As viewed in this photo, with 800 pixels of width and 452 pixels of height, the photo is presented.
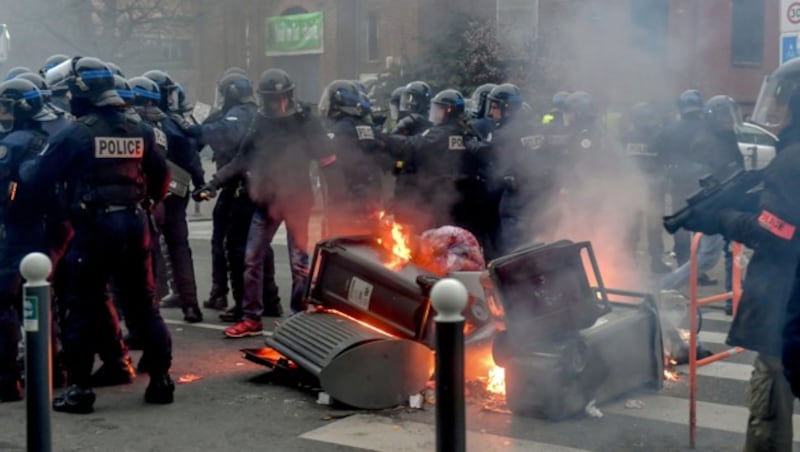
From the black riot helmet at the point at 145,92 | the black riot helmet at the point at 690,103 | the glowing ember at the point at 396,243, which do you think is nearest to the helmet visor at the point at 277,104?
the black riot helmet at the point at 145,92

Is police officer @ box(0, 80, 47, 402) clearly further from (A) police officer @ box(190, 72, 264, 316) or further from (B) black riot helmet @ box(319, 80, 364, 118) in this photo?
(B) black riot helmet @ box(319, 80, 364, 118)

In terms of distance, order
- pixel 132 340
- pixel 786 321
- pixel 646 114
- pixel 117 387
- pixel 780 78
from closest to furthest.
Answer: pixel 786 321, pixel 780 78, pixel 117 387, pixel 132 340, pixel 646 114

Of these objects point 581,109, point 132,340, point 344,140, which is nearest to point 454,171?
point 344,140

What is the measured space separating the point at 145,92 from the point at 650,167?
5598 millimetres

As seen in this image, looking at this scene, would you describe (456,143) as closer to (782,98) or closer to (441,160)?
(441,160)

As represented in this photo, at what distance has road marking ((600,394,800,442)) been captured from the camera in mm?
5781

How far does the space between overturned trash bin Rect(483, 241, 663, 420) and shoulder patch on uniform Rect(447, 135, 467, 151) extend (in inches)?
119

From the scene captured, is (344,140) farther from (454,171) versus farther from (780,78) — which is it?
(780,78)

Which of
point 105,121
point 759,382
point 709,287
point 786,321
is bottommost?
point 709,287

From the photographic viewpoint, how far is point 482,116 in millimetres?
10586

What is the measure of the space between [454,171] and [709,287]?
328 centimetres

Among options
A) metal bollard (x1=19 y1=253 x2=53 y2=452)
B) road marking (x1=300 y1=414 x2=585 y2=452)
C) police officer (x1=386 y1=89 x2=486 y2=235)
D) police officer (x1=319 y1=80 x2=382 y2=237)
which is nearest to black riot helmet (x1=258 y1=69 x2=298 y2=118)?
police officer (x1=319 y1=80 x2=382 y2=237)

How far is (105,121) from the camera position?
5789mm

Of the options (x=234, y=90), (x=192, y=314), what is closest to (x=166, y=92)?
(x=234, y=90)
